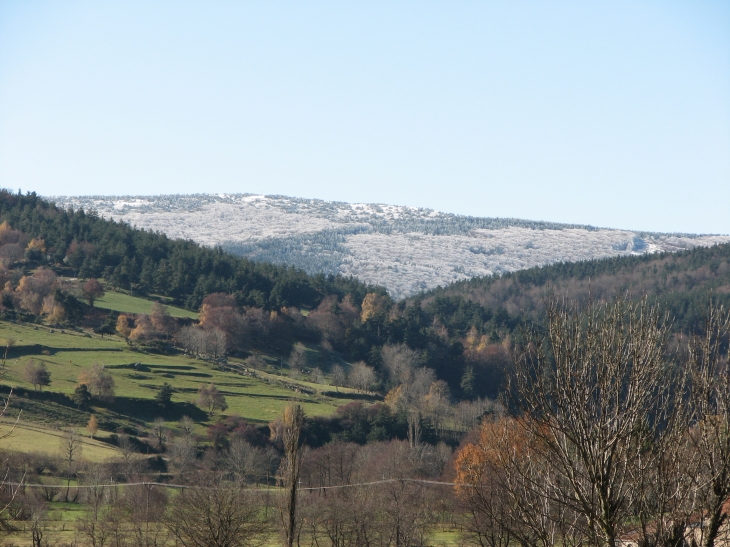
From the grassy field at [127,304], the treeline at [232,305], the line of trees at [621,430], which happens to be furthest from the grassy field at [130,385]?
the line of trees at [621,430]

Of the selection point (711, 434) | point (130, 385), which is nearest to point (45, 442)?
point (130, 385)

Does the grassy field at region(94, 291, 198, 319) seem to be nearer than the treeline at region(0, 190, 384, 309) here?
Yes

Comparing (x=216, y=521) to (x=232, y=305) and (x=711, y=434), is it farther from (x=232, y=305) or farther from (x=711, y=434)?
(x=232, y=305)

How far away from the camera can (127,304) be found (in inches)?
5423

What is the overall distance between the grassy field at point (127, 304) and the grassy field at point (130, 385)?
40.5ft

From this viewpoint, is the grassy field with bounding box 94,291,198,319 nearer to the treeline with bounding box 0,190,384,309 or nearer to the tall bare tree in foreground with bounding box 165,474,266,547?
the treeline with bounding box 0,190,384,309

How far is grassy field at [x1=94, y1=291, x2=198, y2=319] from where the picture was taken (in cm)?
13438

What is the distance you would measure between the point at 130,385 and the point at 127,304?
39368 millimetres

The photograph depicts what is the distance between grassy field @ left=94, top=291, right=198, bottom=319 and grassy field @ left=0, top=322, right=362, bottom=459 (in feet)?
40.5

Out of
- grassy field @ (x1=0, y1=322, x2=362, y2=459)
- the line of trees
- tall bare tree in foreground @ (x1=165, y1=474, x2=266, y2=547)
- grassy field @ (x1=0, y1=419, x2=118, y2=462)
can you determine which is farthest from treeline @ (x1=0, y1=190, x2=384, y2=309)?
the line of trees

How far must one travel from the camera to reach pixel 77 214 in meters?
180

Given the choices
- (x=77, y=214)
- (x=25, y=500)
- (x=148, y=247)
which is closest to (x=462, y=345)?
(x=148, y=247)

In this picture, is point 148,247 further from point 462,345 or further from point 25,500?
point 25,500

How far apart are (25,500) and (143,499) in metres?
8.90
